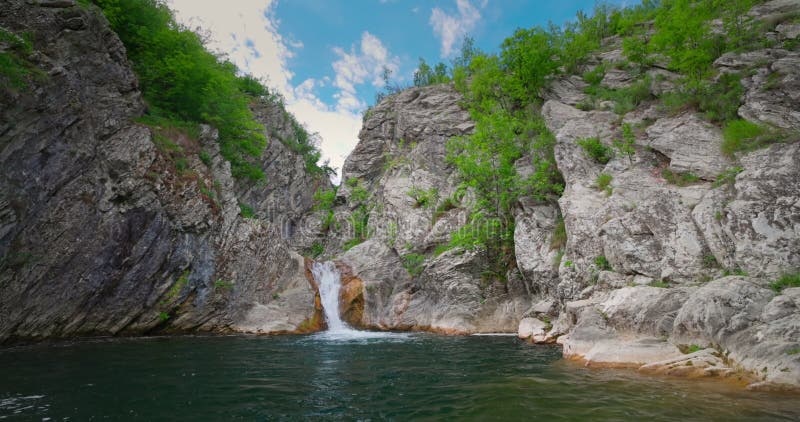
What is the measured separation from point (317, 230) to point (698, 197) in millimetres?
35460

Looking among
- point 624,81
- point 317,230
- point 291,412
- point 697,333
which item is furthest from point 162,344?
point 624,81

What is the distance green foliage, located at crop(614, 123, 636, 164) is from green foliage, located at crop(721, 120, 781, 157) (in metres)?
3.72

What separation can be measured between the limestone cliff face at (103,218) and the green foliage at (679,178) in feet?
67.9

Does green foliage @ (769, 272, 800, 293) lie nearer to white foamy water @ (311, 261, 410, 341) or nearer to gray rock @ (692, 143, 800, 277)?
gray rock @ (692, 143, 800, 277)

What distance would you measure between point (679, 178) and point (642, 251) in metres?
4.96

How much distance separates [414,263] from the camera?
87.7 ft

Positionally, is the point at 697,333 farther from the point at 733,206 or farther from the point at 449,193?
the point at 449,193

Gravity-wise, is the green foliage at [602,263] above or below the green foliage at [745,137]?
below

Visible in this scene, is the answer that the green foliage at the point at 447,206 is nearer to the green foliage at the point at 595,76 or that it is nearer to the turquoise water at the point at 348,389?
the green foliage at the point at 595,76

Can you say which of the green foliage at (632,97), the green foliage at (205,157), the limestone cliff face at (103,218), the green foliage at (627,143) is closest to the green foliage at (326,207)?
the limestone cliff face at (103,218)

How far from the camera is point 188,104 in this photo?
25.3 metres

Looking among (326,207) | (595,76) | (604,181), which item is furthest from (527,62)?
(326,207)

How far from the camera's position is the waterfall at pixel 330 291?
24.3 meters

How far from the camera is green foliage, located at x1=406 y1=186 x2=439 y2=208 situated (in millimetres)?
30975
